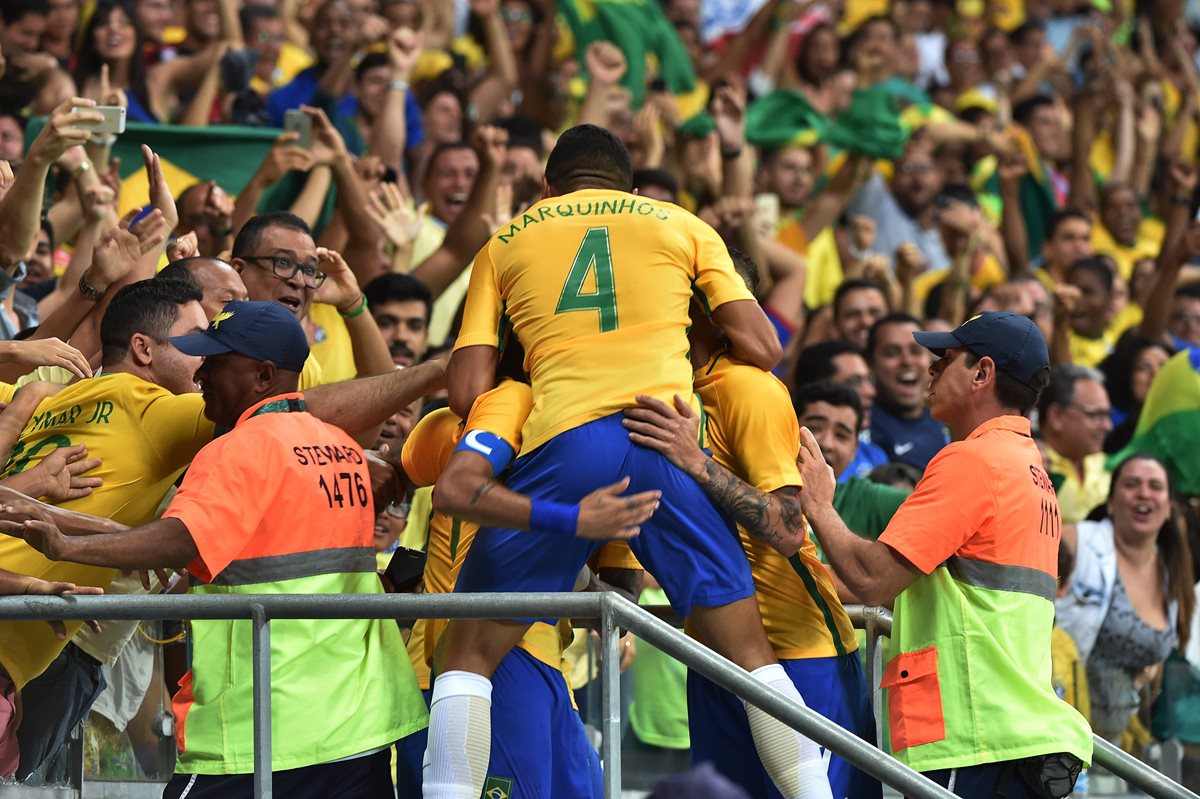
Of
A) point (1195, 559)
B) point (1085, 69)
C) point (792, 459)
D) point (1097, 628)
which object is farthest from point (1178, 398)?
point (1085, 69)

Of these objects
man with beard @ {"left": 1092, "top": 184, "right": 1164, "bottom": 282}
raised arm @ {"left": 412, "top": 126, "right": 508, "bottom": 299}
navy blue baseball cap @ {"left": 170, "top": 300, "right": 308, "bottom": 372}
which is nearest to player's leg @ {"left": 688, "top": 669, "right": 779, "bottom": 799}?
navy blue baseball cap @ {"left": 170, "top": 300, "right": 308, "bottom": 372}

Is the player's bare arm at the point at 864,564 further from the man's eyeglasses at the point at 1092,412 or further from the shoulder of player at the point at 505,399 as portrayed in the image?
the man's eyeglasses at the point at 1092,412

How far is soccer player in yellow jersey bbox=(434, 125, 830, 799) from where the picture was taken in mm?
4773

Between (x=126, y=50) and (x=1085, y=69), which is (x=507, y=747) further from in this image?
(x=1085, y=69)

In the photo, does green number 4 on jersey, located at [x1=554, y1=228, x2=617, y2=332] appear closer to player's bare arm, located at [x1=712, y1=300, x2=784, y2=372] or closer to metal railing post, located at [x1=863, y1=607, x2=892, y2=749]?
player's bare arm, located at [x1=712, y1=300, x2=784, y2=372]

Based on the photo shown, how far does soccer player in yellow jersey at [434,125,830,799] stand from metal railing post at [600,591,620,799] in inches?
16.8

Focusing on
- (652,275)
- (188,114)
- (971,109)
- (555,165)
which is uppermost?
(971,109)

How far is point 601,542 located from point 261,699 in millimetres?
974

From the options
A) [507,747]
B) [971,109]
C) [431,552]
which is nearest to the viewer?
[507,747]

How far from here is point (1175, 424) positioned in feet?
29.7

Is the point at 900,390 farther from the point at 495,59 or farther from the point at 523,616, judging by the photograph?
the point at 523,616

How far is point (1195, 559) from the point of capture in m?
8.16

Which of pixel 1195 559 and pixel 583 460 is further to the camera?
pixel 1195 559

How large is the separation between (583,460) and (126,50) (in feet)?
19.9
